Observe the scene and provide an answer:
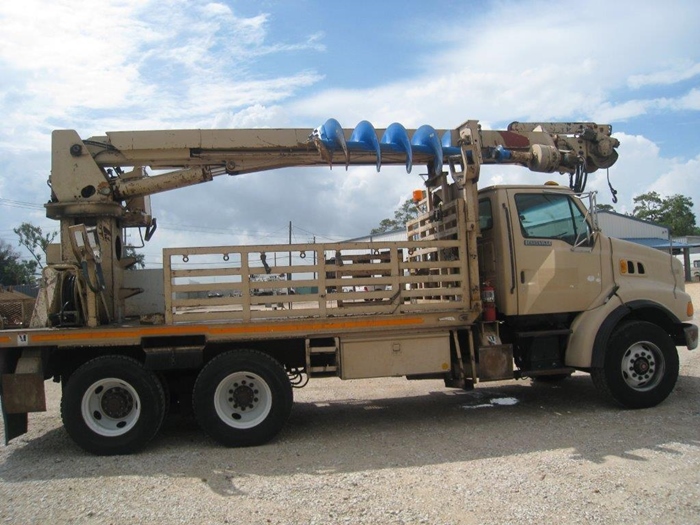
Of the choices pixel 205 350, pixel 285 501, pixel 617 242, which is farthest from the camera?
pixel 617 242

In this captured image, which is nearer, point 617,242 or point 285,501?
point 285,501

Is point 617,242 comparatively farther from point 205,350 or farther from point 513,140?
point 205,350

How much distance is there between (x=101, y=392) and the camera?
240 inches

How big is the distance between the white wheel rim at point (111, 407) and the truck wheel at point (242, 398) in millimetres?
692

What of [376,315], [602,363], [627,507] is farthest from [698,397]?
[376,315]

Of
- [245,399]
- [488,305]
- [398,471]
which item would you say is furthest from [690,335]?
[245,399]

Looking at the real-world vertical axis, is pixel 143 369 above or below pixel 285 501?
above

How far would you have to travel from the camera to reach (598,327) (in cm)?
690

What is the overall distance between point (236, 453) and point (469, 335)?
2995 mm

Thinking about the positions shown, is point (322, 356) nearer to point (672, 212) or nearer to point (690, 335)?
point (690, 335)

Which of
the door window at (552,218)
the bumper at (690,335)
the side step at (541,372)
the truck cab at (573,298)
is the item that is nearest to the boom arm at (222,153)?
the door window at (552,218)

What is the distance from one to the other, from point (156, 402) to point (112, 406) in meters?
0.49

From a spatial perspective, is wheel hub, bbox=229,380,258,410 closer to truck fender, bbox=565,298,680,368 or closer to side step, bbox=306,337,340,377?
side step, bbox=306,337,340,377

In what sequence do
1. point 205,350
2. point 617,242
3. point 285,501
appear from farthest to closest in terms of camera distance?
point 617,242 < point 205,350 < point 285,501
